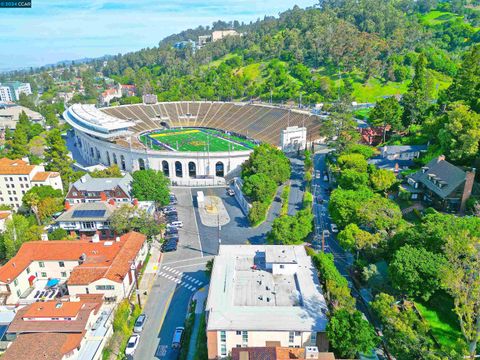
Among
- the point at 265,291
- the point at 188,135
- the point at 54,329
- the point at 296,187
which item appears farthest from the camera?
the point at 188,135

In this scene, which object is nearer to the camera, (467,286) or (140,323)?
(467,286)

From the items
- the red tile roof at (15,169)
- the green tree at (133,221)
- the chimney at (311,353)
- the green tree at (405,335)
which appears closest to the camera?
the chimney at (311,353)

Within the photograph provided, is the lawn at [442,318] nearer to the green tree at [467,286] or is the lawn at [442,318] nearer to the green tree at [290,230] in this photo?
the green tree at [467,286]

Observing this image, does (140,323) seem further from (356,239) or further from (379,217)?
(379,217)

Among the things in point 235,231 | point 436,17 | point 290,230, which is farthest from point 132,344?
point 436,17

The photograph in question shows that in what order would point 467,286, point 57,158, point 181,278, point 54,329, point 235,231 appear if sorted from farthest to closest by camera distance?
point 57,158 < point 235,231 < point 181,278 < point 54,329 < point 467,286

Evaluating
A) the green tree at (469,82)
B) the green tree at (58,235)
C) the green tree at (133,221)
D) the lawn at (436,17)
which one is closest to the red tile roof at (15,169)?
the green tree at (58,235)

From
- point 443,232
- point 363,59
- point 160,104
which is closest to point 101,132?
point 160,104
